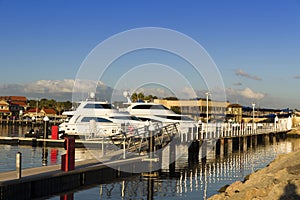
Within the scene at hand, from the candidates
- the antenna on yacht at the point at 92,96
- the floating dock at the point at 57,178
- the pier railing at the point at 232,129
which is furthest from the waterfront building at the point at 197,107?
the floating dock at the point at 57,178

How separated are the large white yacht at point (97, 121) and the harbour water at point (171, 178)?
682 cm

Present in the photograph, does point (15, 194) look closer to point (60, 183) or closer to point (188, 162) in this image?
point (60, 183)

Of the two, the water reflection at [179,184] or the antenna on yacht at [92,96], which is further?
the antenna on yacht at [92,96]

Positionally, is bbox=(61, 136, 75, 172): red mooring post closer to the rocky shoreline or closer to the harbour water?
the harbour water

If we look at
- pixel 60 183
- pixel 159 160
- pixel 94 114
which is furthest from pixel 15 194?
pixel 94 114

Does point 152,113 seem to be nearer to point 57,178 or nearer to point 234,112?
point 57,178

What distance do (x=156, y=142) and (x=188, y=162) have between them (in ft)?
10.5

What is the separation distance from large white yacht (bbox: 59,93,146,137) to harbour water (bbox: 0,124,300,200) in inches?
269

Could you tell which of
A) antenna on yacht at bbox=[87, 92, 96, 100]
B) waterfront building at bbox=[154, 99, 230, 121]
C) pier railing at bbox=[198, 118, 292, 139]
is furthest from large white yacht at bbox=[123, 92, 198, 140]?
waterfront building at bbox=[154, 99, 230, 121]

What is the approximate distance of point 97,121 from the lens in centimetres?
4459

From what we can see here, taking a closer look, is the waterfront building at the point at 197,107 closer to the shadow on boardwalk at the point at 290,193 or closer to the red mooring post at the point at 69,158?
the red mooring post at the point at 69,158

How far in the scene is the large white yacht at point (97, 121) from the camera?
4320 centimetres

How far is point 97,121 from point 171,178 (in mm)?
20791

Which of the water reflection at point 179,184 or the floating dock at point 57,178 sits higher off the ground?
the floating dock at point 57,178
